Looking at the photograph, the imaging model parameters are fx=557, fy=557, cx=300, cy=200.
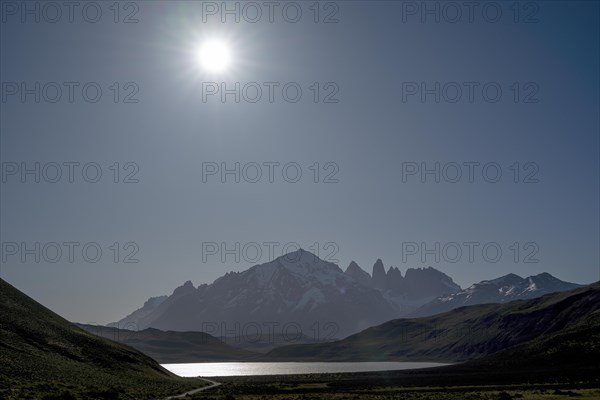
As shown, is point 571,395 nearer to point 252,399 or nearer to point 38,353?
point 252,399

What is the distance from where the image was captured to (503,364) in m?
166

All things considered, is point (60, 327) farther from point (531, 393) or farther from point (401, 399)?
point (531, 393)

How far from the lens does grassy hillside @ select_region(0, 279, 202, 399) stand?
3046 inches

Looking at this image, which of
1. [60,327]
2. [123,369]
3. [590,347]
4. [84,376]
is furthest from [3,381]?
[590,347]

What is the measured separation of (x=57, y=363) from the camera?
328ft

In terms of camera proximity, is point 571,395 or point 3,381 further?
point 3,381

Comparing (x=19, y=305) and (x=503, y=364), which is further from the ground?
(x=19, y=305)

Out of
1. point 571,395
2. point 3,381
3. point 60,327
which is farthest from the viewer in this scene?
point 60,327

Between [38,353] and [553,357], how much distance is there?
123407 mm

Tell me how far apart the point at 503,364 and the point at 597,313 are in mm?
36413

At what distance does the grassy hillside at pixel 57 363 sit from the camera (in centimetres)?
7738

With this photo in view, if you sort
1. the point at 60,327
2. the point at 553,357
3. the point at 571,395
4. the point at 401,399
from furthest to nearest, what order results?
the point at 553,357 → the point at 60,327 → the point at 401,399 → the point at 571,395

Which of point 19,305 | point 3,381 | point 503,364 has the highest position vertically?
point 19,305

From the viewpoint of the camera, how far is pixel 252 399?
8388cm
